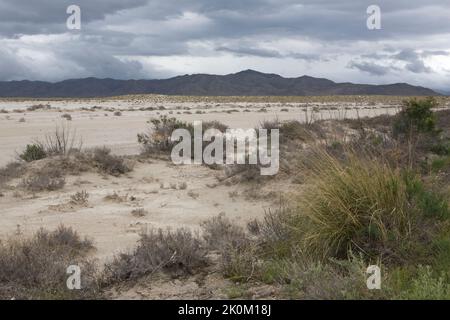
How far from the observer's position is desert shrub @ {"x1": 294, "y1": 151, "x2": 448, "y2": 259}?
534cm

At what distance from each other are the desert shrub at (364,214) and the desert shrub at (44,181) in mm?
6358

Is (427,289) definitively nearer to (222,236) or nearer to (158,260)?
(158,260)

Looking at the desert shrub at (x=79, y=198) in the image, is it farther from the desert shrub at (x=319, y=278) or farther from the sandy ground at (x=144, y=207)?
the desert shrub at (x=319, y=278)

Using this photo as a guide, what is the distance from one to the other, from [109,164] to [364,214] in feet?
26.6

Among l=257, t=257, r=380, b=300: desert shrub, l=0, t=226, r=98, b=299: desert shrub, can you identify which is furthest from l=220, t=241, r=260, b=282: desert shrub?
l=0, t=226, r=98, b=299: desert shrub

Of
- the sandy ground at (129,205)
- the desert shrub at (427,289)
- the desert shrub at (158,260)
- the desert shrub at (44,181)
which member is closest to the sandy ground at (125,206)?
the sandy ground at (129,205)

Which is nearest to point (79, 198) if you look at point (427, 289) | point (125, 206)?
point (125, 206)

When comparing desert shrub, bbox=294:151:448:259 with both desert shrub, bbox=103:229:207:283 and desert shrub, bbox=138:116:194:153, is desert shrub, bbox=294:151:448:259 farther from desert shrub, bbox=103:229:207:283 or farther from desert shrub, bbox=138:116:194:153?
desert shrub, bbox=138:116:194:153

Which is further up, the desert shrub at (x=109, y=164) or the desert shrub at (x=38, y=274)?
the desert shrub at (x=109, y=164)

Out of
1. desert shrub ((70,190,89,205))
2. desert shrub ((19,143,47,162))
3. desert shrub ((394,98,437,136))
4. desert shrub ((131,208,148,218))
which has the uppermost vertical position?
desert shrub ((394,98,437,136))

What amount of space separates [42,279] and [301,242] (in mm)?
2576

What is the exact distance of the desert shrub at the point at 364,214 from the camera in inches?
210

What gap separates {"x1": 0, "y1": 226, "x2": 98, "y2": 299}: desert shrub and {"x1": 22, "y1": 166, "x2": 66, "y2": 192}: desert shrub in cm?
453
